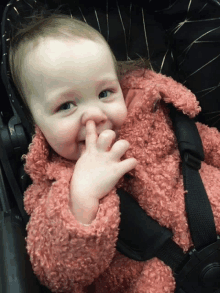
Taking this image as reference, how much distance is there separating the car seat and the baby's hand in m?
0.22

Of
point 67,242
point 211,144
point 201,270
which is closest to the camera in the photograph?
point 67,242

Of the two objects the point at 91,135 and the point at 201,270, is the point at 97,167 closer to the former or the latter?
the point at 91,135

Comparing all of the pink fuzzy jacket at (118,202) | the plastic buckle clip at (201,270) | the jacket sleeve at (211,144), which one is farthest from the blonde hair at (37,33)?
the plastic buckle clip at (201,270)

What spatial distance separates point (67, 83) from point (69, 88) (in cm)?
1

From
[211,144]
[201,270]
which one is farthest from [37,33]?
[201,270]

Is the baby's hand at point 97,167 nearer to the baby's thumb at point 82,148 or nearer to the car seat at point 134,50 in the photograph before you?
the baby's thumb at point 82,148

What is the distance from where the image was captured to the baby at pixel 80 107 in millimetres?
690

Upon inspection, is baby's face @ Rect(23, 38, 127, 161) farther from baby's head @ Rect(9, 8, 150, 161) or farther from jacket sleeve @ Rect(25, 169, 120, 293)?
jacket sleeve @ Rect(25, 169, 120, 293)

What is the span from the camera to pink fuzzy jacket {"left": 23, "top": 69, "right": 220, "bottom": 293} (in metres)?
0.66

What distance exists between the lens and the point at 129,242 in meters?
0.76

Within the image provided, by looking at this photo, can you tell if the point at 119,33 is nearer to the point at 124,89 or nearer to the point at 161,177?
the point at 124,89

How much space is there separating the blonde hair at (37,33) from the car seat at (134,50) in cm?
2

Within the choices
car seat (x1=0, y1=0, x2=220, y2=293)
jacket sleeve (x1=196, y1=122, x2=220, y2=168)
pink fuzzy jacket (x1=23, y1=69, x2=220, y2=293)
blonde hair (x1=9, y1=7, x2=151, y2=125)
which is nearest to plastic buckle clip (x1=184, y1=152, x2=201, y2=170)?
pink fuzzy jacket (x1=23, y1=69, x2=220, y2=293)

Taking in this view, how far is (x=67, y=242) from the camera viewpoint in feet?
2.11
